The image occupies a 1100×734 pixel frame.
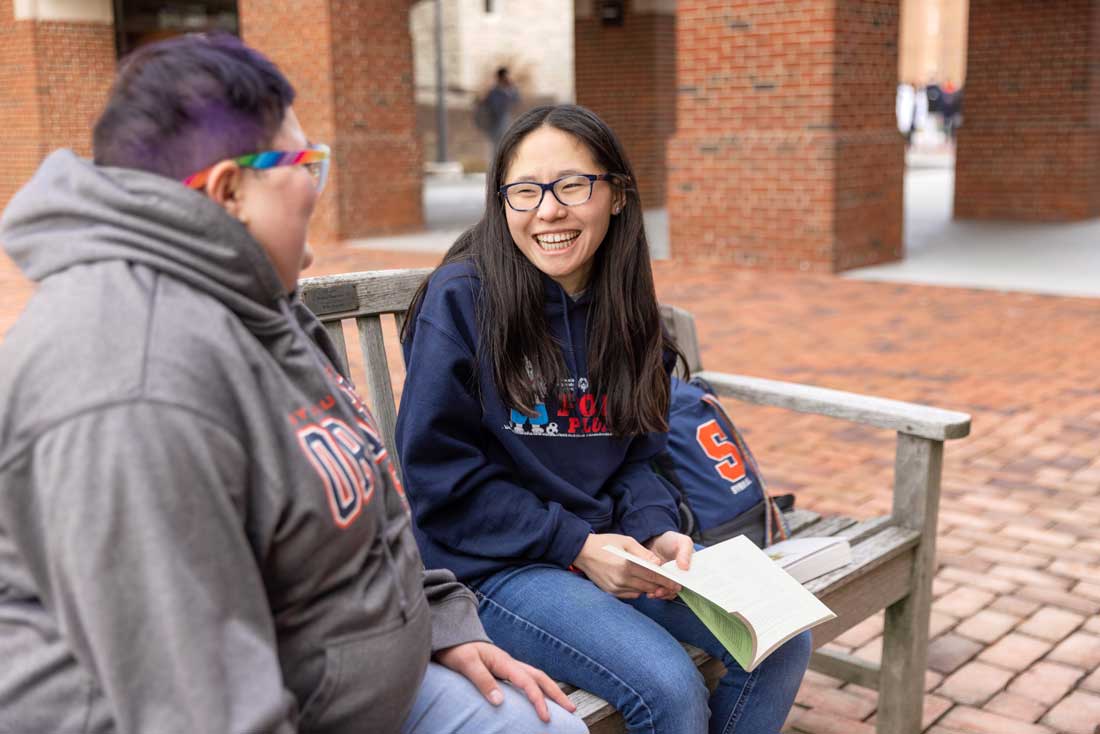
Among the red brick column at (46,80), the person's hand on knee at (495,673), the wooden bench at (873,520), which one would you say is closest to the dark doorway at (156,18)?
the red brick column at (46,80)

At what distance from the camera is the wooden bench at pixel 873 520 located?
274 cm

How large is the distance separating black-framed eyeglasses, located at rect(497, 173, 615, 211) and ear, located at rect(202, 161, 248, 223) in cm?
101

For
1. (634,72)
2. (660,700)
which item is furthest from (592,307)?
(634,72)

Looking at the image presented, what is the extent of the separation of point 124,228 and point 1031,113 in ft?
45.3

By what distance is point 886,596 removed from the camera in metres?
2.92

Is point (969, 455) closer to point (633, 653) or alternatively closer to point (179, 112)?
point (633, 653)

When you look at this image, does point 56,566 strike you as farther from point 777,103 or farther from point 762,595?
point 777,103

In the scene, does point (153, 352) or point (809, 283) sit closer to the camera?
point (153, 352)

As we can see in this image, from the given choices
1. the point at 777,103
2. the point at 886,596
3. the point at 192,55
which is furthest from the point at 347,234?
the point at 192,55

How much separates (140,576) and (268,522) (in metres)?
0.17

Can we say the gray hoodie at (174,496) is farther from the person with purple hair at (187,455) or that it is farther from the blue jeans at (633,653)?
the blue jeans at (633,653)

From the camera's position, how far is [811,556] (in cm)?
263

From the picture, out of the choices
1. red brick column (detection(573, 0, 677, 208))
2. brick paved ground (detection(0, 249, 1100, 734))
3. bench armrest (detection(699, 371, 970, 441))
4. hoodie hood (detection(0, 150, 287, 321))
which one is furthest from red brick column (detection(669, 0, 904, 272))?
hoodie hood (detection(0, 150, 287, 321))

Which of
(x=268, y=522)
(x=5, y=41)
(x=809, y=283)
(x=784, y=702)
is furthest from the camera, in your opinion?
(x=5, y=41)
